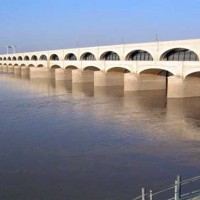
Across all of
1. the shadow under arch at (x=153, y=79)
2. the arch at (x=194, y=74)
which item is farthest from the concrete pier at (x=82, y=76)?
the arch at (x=194, y=74)

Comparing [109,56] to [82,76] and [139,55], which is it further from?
[139,55]

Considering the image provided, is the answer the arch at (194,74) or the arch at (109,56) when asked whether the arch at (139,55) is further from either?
the arch at (194,74)

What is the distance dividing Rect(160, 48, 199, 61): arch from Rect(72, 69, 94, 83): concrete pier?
1715 cm

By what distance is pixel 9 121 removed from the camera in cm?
2392

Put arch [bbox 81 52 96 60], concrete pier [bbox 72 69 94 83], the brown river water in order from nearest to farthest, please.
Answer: the brown river water < concrete pier [bbox 72 69 94 83] < arch [bbox 81 52 96 60]

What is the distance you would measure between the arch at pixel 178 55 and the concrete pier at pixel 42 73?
3026cm

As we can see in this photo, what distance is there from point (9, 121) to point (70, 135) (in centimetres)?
603

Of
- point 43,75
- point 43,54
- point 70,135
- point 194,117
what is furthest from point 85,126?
point 43,54

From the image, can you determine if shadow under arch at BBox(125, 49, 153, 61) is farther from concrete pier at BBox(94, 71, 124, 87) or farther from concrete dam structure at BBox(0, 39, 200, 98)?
concrete pier at BBox(94, 71, 124, 87)

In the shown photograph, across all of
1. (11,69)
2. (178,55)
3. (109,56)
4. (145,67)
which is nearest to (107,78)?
(109,56)

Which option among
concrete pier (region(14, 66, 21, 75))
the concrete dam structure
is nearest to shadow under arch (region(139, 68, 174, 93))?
the concrete dam structure

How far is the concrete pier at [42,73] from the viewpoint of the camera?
→ 6231cm

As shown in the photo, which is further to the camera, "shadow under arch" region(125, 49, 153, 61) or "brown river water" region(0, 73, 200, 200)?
"shadow under arch" region(125, 49, 153, 61)

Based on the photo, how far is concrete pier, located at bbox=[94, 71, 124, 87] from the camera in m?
44.3
